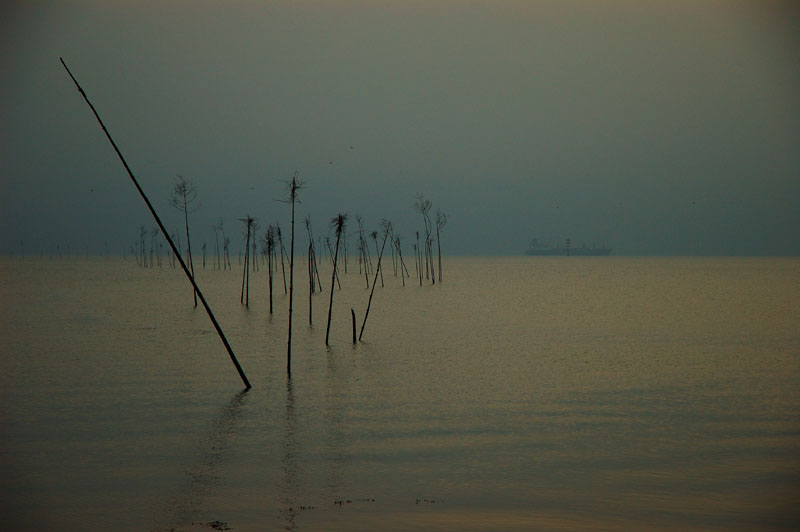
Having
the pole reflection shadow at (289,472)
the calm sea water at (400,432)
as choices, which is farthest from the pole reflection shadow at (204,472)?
the pole reflection shadow at (289,472)

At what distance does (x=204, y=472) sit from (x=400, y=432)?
2745mm

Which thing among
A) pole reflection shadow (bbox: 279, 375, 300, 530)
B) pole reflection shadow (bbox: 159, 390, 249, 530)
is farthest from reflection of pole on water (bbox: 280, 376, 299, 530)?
pole reflection shadow (bbox: 159, 390, 249, 530)

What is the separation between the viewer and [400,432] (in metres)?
9.40

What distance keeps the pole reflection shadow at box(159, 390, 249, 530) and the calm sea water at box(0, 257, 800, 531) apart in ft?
0.10

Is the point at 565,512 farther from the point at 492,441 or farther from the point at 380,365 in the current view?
the point at 380,365

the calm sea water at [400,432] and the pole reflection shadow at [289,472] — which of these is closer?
the pole reflection shadow at [289,472]

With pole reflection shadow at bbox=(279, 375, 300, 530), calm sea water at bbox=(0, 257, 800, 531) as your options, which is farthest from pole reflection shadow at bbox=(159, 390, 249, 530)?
pole reflection shadow at bbox=(279, 375, 300, 530)

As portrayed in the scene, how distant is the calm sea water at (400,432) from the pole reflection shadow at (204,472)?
0.03 m

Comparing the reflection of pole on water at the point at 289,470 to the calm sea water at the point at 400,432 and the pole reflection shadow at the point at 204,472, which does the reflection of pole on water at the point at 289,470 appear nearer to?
the calm sea water at the point at 400,432

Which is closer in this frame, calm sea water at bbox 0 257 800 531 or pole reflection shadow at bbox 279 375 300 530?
pole reflection shadow at bbox 279 375 300 530

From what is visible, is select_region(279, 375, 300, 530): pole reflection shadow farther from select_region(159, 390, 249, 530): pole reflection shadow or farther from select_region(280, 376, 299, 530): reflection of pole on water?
select_region(159, 390, 249, 530): pole reflection shadow

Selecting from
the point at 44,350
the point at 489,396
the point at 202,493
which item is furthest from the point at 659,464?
the point at 44,350

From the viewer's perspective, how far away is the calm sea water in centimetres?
649

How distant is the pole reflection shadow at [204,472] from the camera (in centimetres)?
638
